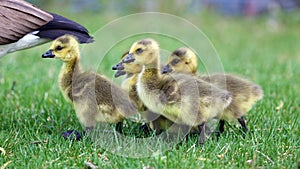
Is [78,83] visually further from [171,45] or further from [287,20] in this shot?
[287,20]

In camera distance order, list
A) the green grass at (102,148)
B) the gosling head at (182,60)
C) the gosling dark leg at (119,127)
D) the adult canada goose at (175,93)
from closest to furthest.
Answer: the green grass at (102,148), the adult canada goose at (175,93), the gosling dark leg at (119,127), the gosling head at (182,60)

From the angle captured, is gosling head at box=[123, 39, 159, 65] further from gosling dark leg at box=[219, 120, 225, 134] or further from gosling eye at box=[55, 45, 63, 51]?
gosling dark leg at box=[219, 120, 225, 134]

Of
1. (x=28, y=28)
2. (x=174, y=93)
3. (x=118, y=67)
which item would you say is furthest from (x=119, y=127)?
(x=28, y=28)

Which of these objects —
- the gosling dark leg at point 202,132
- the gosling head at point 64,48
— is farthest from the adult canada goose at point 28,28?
the gosling dark leg at point 202,132

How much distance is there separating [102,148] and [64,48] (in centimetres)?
70

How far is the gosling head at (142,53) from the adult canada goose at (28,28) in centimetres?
40

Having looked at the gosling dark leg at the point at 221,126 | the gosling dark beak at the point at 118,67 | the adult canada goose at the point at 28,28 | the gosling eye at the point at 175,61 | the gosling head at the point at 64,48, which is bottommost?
the gosling dark leg at the point at 221,126

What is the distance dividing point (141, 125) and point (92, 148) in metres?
0.58

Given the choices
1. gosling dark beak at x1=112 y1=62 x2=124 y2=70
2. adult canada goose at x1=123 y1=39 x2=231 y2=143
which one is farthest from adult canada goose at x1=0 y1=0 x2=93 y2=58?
adult canada goose at x1=123 y1=39 x2=231 y2=143

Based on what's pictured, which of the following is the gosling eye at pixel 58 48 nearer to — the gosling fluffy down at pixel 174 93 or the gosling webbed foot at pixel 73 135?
the gosling fluffy down at pixel 174 93

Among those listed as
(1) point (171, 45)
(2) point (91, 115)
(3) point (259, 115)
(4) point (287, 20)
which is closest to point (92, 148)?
(2) point (91, 115)

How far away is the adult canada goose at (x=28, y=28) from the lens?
341 cm

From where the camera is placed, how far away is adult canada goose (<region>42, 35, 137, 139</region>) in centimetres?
321

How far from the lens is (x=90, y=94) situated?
322 centimetres
